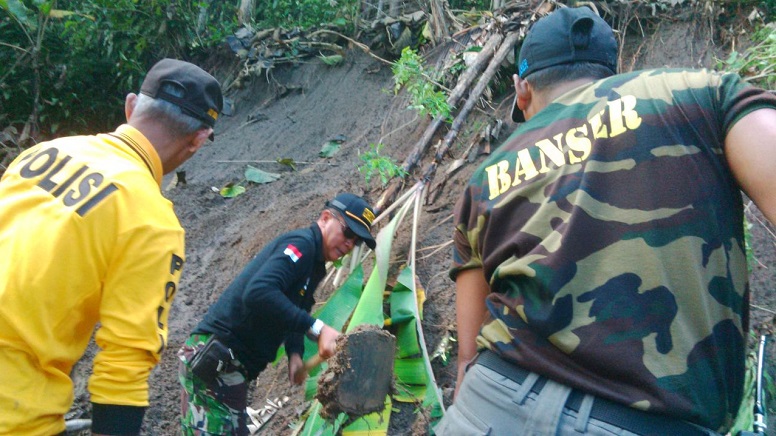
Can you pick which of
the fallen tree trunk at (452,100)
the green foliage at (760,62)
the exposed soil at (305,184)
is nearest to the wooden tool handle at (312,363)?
the exposed soil at (305,184)

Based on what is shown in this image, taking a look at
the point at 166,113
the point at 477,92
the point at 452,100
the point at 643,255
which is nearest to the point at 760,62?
the point at 477,92

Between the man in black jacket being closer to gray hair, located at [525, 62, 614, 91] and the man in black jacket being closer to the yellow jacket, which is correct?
the yellow jacket

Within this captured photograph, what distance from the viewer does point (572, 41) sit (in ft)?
7.38

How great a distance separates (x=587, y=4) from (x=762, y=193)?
516 centimetres

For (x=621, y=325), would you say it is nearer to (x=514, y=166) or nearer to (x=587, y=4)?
(x=514, y=166)

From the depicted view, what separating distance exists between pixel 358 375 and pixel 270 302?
23.5 inches

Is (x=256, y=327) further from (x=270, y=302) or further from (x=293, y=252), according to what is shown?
(x=293, y=252)

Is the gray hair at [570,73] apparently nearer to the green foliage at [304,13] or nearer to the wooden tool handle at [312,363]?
the wooden tool handle at [312,363]

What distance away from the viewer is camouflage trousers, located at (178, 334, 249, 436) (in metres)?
3.91

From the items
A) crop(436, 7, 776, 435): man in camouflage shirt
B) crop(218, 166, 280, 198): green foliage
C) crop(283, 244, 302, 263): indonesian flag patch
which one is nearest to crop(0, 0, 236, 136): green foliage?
crop(218, 166, 280, 198): green foliage

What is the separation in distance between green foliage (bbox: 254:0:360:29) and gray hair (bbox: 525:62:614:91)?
7.40 m

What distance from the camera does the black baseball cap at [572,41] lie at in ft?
7.38

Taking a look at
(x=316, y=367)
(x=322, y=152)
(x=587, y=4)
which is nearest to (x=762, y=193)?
(x=316, y=367)

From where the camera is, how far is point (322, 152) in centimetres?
819
